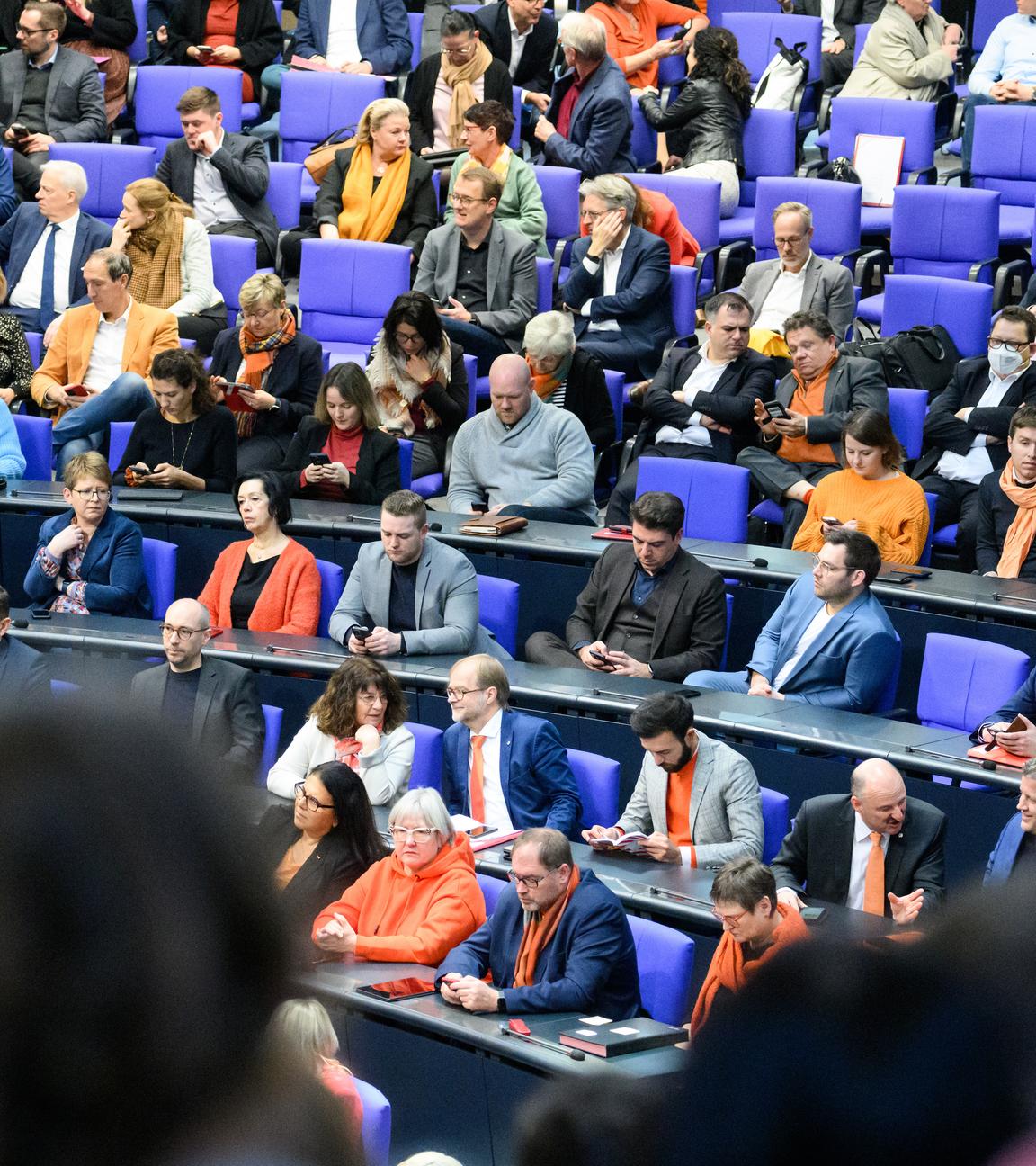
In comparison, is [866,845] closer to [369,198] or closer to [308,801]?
[308,801]

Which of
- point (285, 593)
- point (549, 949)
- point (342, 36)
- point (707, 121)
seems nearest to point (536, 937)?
point (549, 949)

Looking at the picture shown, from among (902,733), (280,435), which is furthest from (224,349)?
(902,733)

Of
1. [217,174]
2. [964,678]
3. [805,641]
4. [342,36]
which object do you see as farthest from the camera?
[342,36]

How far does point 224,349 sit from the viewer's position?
7.36 m

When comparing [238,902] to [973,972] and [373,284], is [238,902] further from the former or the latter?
[373,284]

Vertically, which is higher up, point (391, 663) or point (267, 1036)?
point (267, 1036)

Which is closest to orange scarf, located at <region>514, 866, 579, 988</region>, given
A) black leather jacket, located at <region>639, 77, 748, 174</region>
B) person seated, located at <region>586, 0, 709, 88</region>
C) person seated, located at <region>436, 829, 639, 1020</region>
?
person seated, located at <region>436, 829, 639, 1020</region>

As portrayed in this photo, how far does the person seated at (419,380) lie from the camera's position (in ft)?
22.8

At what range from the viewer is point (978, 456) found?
6.76m

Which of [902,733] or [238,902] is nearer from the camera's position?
[238,902]

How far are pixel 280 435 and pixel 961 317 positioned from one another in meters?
2.83

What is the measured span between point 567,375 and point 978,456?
1.64 metres

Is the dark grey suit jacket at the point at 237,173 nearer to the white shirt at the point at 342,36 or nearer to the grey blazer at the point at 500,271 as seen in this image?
the grey blazer at the point at 500,271

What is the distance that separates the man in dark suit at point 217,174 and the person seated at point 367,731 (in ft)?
11.9
